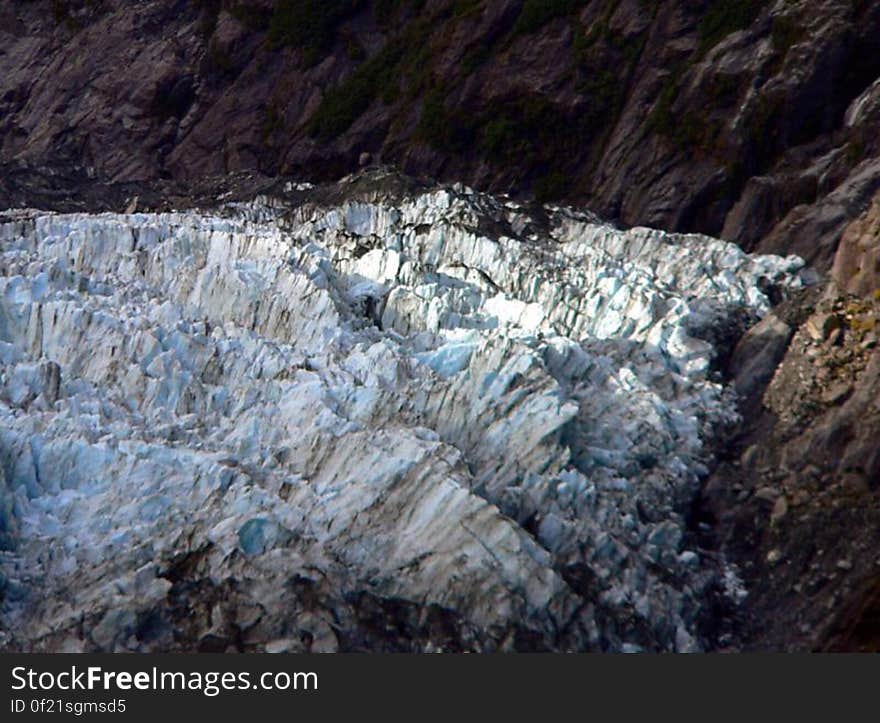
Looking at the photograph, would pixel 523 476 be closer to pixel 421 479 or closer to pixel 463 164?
pixel 421 479

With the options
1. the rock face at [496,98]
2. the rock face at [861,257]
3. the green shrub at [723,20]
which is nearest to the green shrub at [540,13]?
the rock face at [496,98]

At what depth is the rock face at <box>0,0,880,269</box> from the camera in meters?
40.3

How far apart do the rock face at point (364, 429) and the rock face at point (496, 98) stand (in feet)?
9.11

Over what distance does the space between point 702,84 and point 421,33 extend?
11.5m

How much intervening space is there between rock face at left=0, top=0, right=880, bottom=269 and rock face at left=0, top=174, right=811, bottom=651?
2776 mm

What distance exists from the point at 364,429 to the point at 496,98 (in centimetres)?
1810

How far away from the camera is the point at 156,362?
111 ft

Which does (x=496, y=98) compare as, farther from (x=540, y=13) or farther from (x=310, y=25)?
(x=310, y=25)

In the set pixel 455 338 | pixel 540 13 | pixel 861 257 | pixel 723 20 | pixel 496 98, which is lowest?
pixel 455 338

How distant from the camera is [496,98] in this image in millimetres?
45531

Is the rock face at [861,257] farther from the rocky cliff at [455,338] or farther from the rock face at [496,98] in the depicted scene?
the rock face at [496,98]

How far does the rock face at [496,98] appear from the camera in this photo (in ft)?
132

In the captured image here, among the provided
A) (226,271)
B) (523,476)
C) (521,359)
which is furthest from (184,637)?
(226,271)

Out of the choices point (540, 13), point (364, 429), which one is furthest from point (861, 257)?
point (540, 13)
